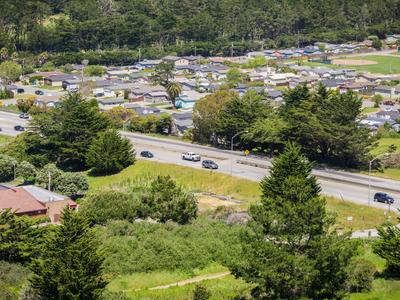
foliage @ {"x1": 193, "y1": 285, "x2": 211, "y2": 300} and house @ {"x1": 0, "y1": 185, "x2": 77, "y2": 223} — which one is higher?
foliage @ {"x1": 193, "y1": 285, "x2": 211, "y2": 300}

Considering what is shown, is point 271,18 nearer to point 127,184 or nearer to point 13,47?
point 13,47

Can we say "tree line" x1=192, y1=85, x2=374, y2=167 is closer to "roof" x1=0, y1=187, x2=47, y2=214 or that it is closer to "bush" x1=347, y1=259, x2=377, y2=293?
"roof" x1=0, y1=187, x2=47, y2=214

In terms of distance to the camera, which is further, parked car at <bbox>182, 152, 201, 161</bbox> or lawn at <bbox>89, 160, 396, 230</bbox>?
parked car at <bbox>182, 152, 201, 161</bbox>

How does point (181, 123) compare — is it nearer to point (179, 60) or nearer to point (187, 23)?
point (179, 60)

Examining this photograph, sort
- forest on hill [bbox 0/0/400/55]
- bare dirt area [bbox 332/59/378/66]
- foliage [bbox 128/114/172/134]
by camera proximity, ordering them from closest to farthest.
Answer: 1. foliage [bbox 128/114/172/134]
2. bare dirt area [bbox 332/59/378/66]
3. forest on hill [bbox 0/0/400/55]

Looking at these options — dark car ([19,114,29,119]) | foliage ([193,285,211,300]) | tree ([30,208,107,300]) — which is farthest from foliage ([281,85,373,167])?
dark car ([19,114,29,119])

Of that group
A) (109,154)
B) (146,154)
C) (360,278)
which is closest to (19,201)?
(109,154)

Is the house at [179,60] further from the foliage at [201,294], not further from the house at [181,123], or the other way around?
the foliage at [201,294]

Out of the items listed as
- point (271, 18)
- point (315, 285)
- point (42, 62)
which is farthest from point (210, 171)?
point (271, 18)
